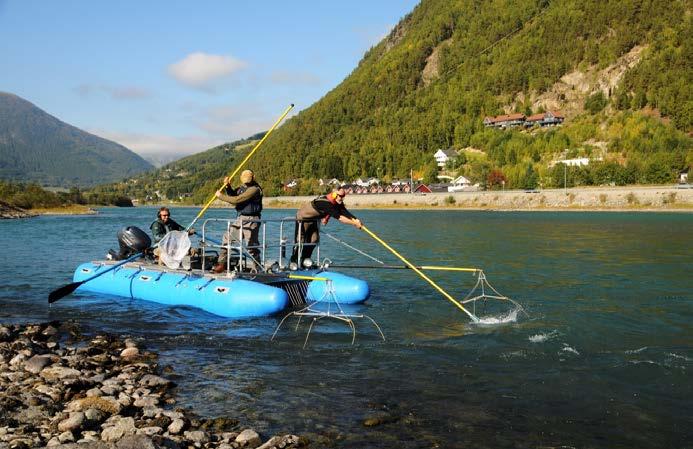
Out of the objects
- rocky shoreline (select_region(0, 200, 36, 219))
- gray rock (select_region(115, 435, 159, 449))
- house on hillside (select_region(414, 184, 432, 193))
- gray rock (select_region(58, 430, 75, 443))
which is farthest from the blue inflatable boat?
house on hillside (select_region(414, 184, 432, 193))

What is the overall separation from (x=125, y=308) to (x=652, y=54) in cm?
19381

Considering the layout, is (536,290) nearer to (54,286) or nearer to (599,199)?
(54,286)

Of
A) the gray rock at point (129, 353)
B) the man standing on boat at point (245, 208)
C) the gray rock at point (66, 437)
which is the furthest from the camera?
the man standing on boat at point (245, 208)

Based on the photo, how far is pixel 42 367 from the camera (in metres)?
11.1

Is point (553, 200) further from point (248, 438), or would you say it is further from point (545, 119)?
point (248, 438)

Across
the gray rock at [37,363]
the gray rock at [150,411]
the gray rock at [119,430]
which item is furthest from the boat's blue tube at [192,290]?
the gray rock at [119,430]

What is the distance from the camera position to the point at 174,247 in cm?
1781

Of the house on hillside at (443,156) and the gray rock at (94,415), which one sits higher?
the house on hillside at (443,156)

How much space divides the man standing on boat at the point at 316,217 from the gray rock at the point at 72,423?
375 inches

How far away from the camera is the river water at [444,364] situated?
347 inches

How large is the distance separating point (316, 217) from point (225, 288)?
3.45 metres

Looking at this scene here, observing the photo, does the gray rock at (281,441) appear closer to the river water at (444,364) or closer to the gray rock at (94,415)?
the river water at (444,364)

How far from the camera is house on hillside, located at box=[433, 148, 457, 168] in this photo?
597ft

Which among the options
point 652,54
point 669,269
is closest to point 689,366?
point 669,269
